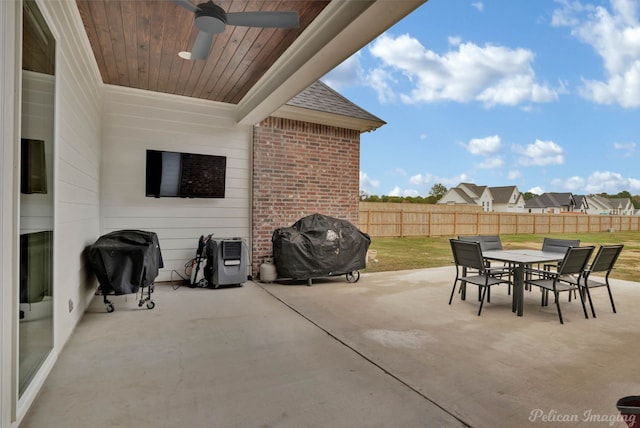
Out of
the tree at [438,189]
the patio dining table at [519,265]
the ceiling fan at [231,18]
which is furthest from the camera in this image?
the tree at [438,189]

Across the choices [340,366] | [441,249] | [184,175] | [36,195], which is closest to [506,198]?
[441,249]

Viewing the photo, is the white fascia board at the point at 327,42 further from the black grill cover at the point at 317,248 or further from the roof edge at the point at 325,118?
the black grill cover at the point at 317,248

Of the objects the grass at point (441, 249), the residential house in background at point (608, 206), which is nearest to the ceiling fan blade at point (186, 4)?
the grass at point (441, 249)

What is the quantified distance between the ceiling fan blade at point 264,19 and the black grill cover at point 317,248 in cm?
326

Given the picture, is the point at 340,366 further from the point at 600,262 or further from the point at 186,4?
the point at 600,262

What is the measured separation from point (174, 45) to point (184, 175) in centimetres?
222

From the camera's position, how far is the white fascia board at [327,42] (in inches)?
101

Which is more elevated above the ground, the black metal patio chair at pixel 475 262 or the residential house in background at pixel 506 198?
the residential house in background at pixel 506 198

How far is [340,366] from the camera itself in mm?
2547

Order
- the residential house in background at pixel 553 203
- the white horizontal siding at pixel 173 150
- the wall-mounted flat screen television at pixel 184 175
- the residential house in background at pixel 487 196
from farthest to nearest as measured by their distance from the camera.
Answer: the residential house in background at pixel 487 196
the residential house in background at pixel 553 203
the wall-mounted flat screen television at pixel 184 175
the white horizontal siding at pixel 173 150

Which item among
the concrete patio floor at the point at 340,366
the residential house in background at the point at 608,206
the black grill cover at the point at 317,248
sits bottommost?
the concrete patio floor at the point at 340,366

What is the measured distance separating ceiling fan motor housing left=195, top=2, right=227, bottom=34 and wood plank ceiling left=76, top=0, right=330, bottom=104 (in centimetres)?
22

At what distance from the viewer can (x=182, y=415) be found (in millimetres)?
1899

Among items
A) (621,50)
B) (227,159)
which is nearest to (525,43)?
(621,50)
